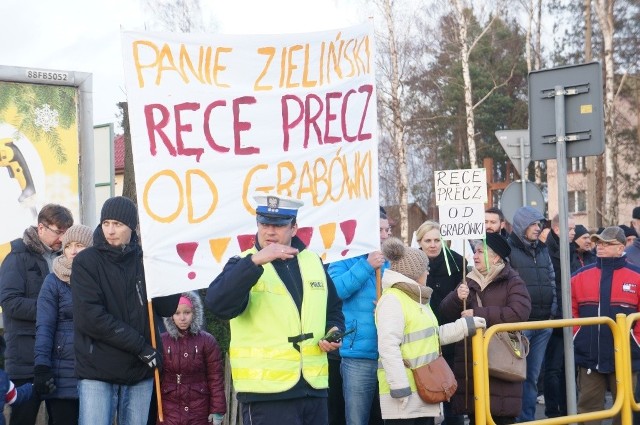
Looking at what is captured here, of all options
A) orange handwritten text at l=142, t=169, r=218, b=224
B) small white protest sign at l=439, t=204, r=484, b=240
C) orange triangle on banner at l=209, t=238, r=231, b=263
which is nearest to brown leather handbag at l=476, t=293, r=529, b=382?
small white protest sign at l=439, t=204, r=484, b=240

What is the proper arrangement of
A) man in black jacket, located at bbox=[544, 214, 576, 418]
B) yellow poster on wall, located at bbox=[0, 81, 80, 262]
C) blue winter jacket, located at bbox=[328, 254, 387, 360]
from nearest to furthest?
blue winter jacket, located at bbox=[328, 254, 387, 360] < yellow poster on wall, located at bbox=[0, 81, 80, 262] < man in black jacket, located at bbox=[544, 214, 576, 418]

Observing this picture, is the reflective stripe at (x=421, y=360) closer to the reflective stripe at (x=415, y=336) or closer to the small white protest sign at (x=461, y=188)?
the reflective stripe at (x=415, y=336)

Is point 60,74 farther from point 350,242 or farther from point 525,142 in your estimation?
point 525,142

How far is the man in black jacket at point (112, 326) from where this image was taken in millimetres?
6383

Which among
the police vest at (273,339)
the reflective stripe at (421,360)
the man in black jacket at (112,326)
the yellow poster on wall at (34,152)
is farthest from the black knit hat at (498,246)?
the yellow poster on wall at (34,152)

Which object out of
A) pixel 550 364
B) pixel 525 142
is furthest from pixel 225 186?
pixel 525 142

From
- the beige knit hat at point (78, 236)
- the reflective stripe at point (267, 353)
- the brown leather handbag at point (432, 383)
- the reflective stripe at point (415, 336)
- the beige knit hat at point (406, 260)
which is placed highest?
the beige knit hat at point (78, 236)

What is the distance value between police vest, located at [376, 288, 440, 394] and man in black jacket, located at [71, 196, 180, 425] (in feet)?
5.65

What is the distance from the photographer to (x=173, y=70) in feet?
21.9

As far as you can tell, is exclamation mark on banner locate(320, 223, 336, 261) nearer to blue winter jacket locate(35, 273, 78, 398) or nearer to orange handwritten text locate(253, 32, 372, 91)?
orange handwritten text locate(253, 32, 372, 91)

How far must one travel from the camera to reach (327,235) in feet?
23.9

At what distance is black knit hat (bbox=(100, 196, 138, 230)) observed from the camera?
255 inches

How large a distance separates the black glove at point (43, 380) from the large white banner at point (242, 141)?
1.16 metres

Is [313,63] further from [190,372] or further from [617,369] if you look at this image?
[617,369]
